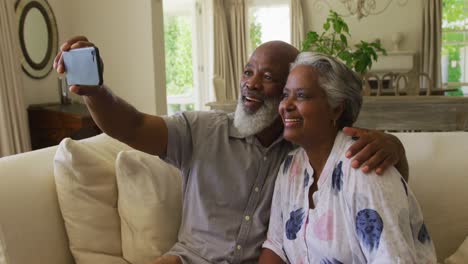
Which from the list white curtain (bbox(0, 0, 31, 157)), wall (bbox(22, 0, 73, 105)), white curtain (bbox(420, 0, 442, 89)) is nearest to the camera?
white curtain (bbox(0, 0, 31, 157))

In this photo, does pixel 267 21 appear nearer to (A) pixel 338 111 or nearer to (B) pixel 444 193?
(B) pixel 444 193

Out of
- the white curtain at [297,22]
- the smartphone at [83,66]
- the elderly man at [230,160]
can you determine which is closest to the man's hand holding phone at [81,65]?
the smartphone at [83,66]

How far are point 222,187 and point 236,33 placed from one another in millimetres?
6149

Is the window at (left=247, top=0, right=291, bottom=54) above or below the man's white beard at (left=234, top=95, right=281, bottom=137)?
above

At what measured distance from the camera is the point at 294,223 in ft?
4.06

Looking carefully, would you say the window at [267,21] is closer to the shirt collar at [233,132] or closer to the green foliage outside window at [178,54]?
the green foliage outside window at [178,54]

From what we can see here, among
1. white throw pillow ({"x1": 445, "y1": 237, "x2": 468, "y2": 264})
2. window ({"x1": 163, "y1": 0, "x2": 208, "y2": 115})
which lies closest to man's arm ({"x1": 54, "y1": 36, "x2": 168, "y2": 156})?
white throw pillow ({"x1": 445, "y1": 237, "x2": 468, "y2": 264})

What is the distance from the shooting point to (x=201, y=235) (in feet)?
4.71

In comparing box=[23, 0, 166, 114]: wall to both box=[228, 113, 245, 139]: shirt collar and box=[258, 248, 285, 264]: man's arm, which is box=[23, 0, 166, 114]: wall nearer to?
box=[228, 113, 245, 139]: shirt collar

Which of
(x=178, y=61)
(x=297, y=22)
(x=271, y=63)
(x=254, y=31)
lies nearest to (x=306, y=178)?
(x=271, y=63)

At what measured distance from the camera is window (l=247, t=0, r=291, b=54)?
→ 24.0 ft

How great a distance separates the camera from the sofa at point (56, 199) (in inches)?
49.6

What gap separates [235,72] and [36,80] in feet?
13.5

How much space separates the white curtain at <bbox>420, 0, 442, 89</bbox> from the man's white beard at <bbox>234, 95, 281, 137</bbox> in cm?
621
